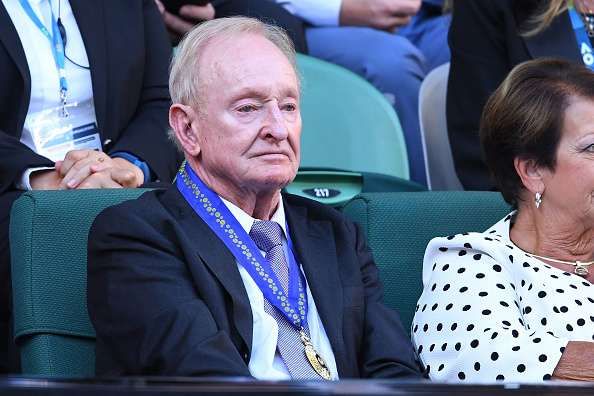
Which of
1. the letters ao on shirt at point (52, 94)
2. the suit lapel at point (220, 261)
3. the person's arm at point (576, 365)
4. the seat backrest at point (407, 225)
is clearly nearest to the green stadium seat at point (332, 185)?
the seat backrest at point (407, 225)

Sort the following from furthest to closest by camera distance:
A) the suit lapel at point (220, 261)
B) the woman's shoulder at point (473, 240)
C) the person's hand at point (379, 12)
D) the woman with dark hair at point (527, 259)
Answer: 1. the person's hand at point (379, 12)
2. the woman's shoulder at point (473, 240)
3. the woman with dark hair at point (527, 259)
4. the suit lapel at point (220, 261)

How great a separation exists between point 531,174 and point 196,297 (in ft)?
3.74

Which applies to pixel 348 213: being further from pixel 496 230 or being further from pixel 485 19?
pixel 485 19

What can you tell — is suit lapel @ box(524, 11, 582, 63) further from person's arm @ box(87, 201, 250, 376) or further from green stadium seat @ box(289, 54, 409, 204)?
person's arm @ box(87, 201, 250, 376)

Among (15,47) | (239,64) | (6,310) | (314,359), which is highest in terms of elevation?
(239,64)

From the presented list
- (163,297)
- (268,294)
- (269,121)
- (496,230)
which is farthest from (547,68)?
(163,297)

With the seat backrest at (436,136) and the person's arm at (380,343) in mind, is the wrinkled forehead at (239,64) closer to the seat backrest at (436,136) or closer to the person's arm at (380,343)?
the person's arm at (380,343)

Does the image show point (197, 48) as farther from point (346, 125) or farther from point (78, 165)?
point (346, 125)

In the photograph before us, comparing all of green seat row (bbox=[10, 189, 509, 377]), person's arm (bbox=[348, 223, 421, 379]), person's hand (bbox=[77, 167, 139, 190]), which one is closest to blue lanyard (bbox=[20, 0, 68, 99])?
person's hand (bbox=[77, 167, 139, 190])

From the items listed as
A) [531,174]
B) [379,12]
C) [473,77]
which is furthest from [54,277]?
[379,12]

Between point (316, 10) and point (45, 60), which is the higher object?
point (45, 60)

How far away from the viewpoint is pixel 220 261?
239cm

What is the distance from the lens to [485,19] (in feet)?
13.4

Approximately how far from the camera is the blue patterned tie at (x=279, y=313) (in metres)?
2.36
